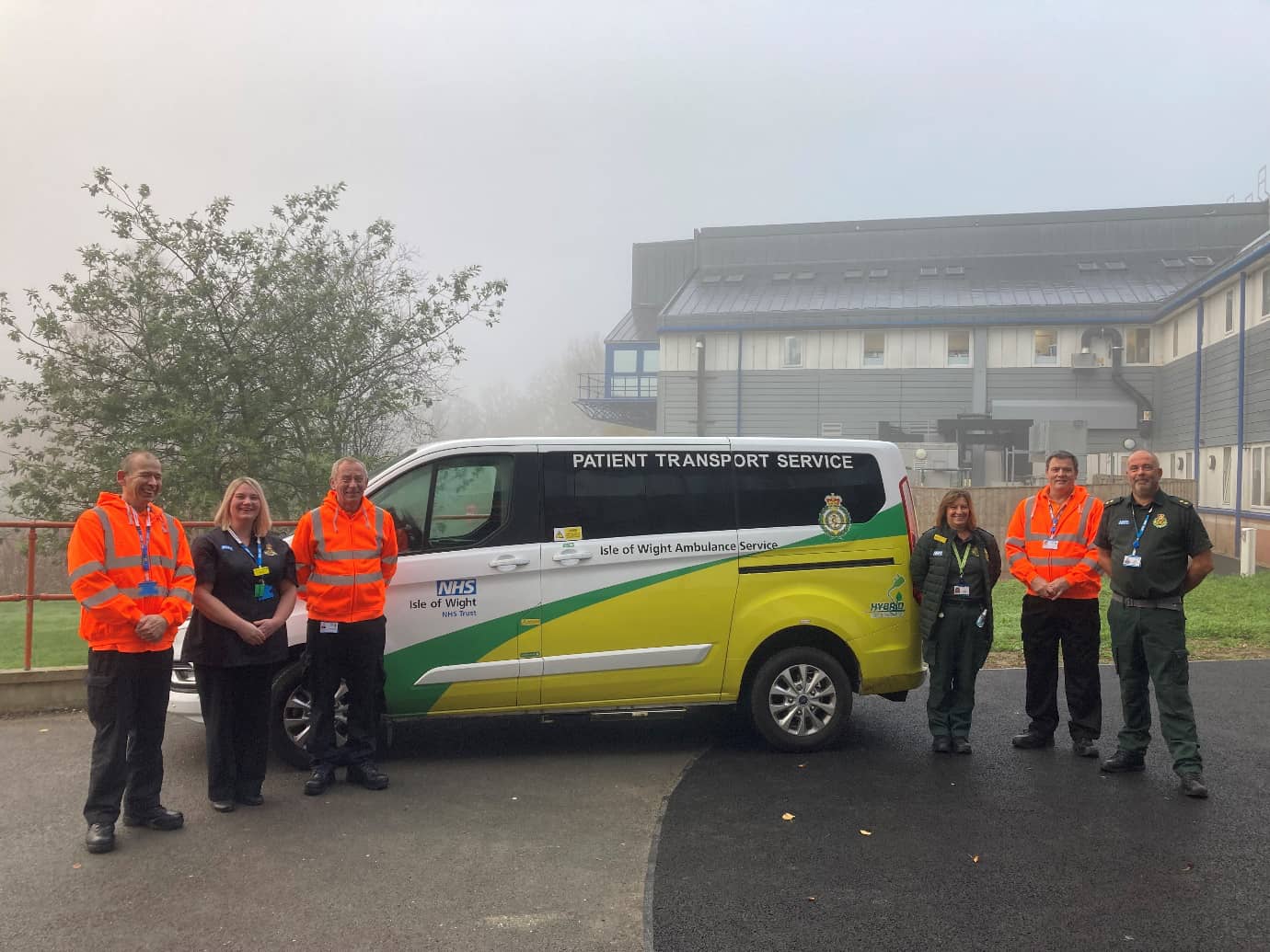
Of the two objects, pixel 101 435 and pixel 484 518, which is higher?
pixel 101 435

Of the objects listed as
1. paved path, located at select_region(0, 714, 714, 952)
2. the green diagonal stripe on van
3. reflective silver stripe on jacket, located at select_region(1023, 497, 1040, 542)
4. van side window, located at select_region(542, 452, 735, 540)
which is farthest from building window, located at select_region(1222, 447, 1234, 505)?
the green diagonal stripe on van

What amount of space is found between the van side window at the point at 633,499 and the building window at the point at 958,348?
2979 cm

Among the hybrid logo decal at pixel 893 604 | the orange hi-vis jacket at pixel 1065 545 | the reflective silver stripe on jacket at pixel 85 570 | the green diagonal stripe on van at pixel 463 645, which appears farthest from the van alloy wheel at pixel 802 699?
the reflective silver stripe on jacket at pixel 85 570

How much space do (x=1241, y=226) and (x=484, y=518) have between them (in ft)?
142

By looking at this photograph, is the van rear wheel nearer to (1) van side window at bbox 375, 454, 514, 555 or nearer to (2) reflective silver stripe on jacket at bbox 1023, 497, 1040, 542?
(1) van side window at bbox 375, 454, 514, 555

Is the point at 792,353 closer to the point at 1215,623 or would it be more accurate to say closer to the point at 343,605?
the point at 1215,623

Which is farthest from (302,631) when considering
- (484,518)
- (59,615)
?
(59,615)

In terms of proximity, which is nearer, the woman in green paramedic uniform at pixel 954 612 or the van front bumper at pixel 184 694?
the van front bumper at pixel 184 694

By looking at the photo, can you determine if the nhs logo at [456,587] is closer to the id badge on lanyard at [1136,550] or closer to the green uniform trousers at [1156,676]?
the green uniform trousers at [1156,676]

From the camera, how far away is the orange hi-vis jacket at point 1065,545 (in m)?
6.18

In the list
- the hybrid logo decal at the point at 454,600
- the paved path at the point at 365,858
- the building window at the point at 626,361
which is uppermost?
the building window at the point at 626,361

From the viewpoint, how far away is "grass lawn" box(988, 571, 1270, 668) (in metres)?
10.2

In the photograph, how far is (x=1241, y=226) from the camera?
39.6 m

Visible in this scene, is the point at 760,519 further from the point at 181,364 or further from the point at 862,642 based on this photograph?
the point at 181,364
